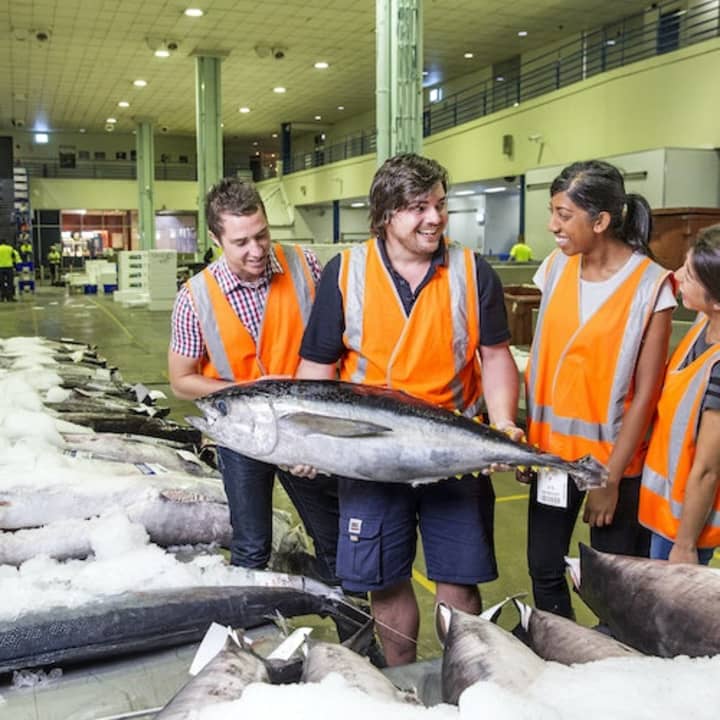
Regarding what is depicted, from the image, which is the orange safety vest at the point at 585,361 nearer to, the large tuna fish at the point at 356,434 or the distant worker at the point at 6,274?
the large tuna fish at the point at 356,434

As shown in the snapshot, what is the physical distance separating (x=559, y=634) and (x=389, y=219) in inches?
52.2

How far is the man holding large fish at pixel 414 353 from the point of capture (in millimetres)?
2672

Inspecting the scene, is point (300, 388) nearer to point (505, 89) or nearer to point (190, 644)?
point (190, 644)

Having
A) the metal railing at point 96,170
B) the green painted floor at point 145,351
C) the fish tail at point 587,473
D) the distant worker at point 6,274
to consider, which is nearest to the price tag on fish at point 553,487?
the fish tail at point 587,473

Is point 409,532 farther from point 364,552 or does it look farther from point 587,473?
point 587,473

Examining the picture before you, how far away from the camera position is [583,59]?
2323 centimetres

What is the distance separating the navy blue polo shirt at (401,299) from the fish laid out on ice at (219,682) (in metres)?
1.10

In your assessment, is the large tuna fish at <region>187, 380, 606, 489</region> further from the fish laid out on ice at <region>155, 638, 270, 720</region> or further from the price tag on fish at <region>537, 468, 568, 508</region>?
the fish laid out on ice at <region>155, 638, 270, 720</region>

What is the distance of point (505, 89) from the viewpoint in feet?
87.8

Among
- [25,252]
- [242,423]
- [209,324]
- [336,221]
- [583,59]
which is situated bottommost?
[242,423]

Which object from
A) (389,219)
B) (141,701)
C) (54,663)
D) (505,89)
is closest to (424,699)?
(141,701)

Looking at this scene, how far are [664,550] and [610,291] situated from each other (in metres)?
0.86

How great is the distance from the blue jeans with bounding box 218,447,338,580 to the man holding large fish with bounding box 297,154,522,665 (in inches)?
21.8

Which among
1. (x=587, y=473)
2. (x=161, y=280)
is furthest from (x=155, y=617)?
(x=161, y=280)
